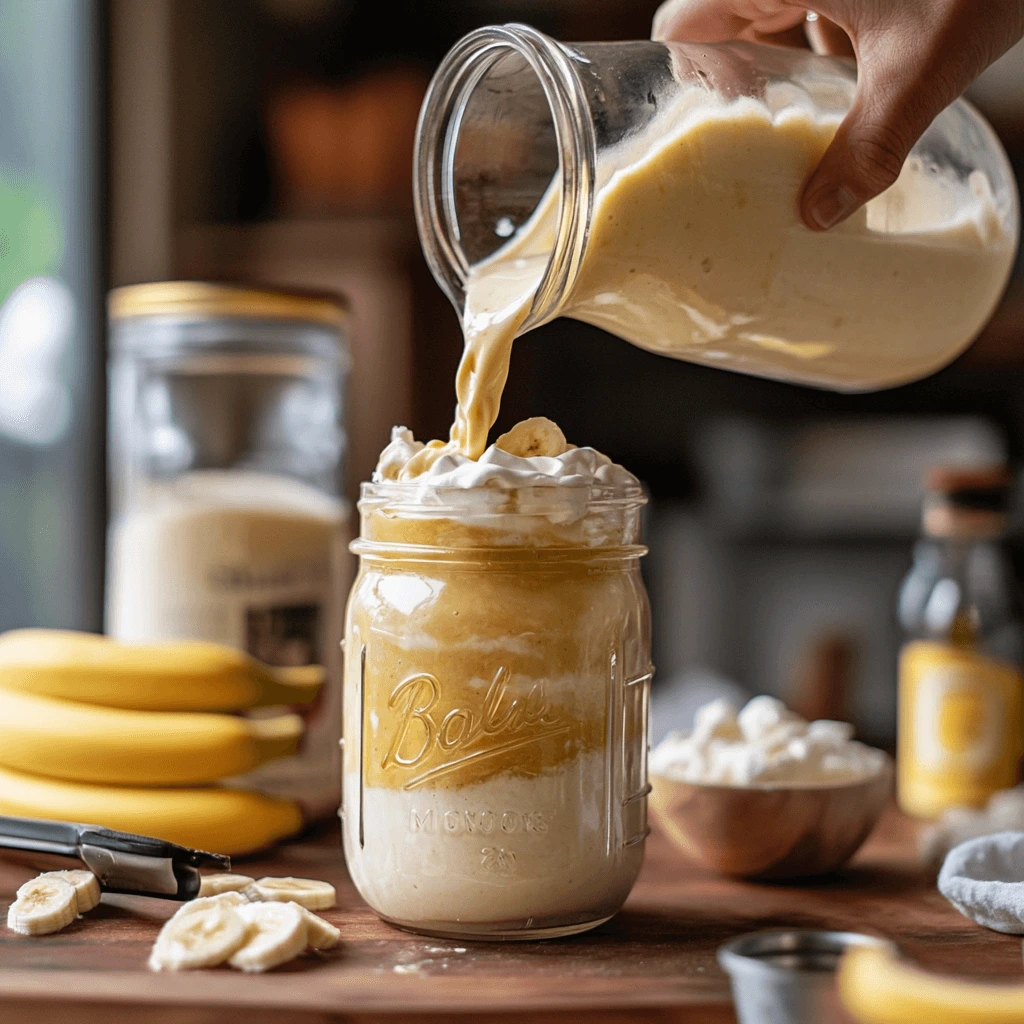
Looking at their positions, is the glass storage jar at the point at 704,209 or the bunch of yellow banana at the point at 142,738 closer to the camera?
the glass storage jar at the point at 704,209

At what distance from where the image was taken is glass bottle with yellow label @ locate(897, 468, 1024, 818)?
122 cm

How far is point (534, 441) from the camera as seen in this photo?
86 cm

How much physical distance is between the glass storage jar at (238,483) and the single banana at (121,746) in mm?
127

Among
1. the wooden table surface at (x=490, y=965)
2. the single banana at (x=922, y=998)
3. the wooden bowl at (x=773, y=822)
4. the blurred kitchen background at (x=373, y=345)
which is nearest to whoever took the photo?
the single banana at (x=922, y=998)

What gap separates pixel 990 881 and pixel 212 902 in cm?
46

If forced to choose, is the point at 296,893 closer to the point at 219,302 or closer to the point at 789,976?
the point at 789,976

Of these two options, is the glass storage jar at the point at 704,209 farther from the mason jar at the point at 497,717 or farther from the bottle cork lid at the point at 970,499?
the bottle cork lid at the point at 970,499

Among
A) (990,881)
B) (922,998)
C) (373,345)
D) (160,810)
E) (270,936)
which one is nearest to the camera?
(922,998)

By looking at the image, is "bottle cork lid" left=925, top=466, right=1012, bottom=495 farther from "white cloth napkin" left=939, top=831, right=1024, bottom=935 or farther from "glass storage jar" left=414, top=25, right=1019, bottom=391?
"white cloth napkin" left=939, top=831, right=1024, bottom=935

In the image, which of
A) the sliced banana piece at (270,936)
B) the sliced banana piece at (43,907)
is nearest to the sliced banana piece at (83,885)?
the sliced banana piece at (43,907)

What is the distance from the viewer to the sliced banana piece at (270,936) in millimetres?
721

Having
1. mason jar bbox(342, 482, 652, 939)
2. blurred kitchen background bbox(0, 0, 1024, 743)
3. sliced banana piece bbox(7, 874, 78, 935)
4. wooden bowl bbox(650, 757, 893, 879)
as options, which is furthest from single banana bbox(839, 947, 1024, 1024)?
blurred kitchen background bbox(0, 0, 1024, 743)

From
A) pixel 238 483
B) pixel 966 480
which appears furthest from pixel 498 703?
pixel 966 480

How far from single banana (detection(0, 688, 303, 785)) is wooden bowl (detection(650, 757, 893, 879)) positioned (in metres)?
0.32
